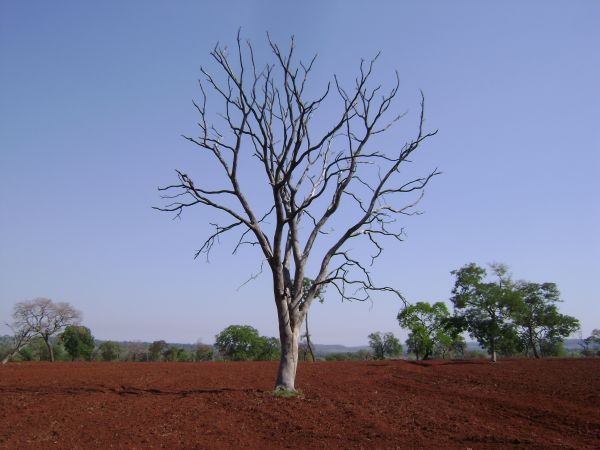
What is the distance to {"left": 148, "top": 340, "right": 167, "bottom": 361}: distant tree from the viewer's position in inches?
2176

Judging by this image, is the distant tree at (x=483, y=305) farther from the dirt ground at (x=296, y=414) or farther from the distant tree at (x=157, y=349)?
the distant tree at (x=157, y=349)

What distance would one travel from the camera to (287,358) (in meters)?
10.8

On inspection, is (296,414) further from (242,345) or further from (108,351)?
(108,351)

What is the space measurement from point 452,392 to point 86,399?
9.26m

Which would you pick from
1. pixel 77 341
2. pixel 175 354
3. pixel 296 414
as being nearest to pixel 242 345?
pixel 175 354

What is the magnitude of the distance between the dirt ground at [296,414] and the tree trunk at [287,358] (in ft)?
1.51

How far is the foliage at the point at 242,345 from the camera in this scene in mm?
44969

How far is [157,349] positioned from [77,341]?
13.2m

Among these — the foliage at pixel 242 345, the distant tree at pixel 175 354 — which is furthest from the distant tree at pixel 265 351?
the distant tree at pixel 175 354

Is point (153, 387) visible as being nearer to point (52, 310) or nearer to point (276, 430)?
point (276, 430)

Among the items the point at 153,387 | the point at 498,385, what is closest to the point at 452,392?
the point at 498,385

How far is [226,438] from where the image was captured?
6.74 metres

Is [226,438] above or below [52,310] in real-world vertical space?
below

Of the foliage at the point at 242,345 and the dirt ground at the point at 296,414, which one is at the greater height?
the foliage at the point at 242,345
